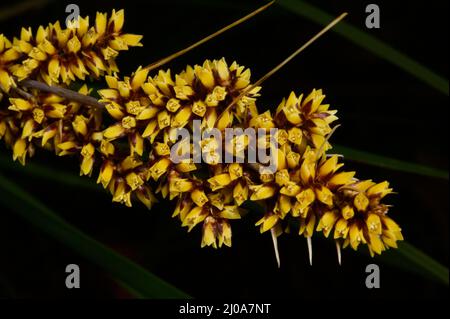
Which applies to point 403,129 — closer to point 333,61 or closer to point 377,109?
point 377,109

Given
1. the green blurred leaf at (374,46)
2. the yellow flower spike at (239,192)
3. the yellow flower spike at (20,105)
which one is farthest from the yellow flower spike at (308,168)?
the green blurred leaf at (374,46)

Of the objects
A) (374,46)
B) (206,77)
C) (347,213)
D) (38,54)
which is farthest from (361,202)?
(374,46)

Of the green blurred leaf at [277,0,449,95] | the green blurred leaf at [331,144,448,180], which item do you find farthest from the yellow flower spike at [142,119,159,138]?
the green blurred leaf at [277,0,449,95]

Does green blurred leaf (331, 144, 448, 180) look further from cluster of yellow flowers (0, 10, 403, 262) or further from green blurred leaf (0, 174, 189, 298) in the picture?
green blurred leaf (0, 174, 189, 298)

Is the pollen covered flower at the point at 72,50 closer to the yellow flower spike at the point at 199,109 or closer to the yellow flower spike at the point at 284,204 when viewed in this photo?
the yellow flower spike at the point at 199,109

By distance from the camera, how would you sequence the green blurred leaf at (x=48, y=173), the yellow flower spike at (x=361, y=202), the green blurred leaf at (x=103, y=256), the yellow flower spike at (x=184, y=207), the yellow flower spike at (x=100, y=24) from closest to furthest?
the yellow flower spike at (x=361, y=202)
the yellow flower spike at (x=184, y=207)
the yellow flower spike at (x=100, y=24)
the green blurred leaf at (x=103, y=256)
the green blurred leaf at (x=48, y=173)

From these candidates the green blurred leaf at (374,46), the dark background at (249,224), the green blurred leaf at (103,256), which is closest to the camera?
the green blurred leaf at (103,256)

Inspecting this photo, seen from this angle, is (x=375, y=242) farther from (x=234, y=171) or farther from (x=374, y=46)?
(x=374, y=46)
